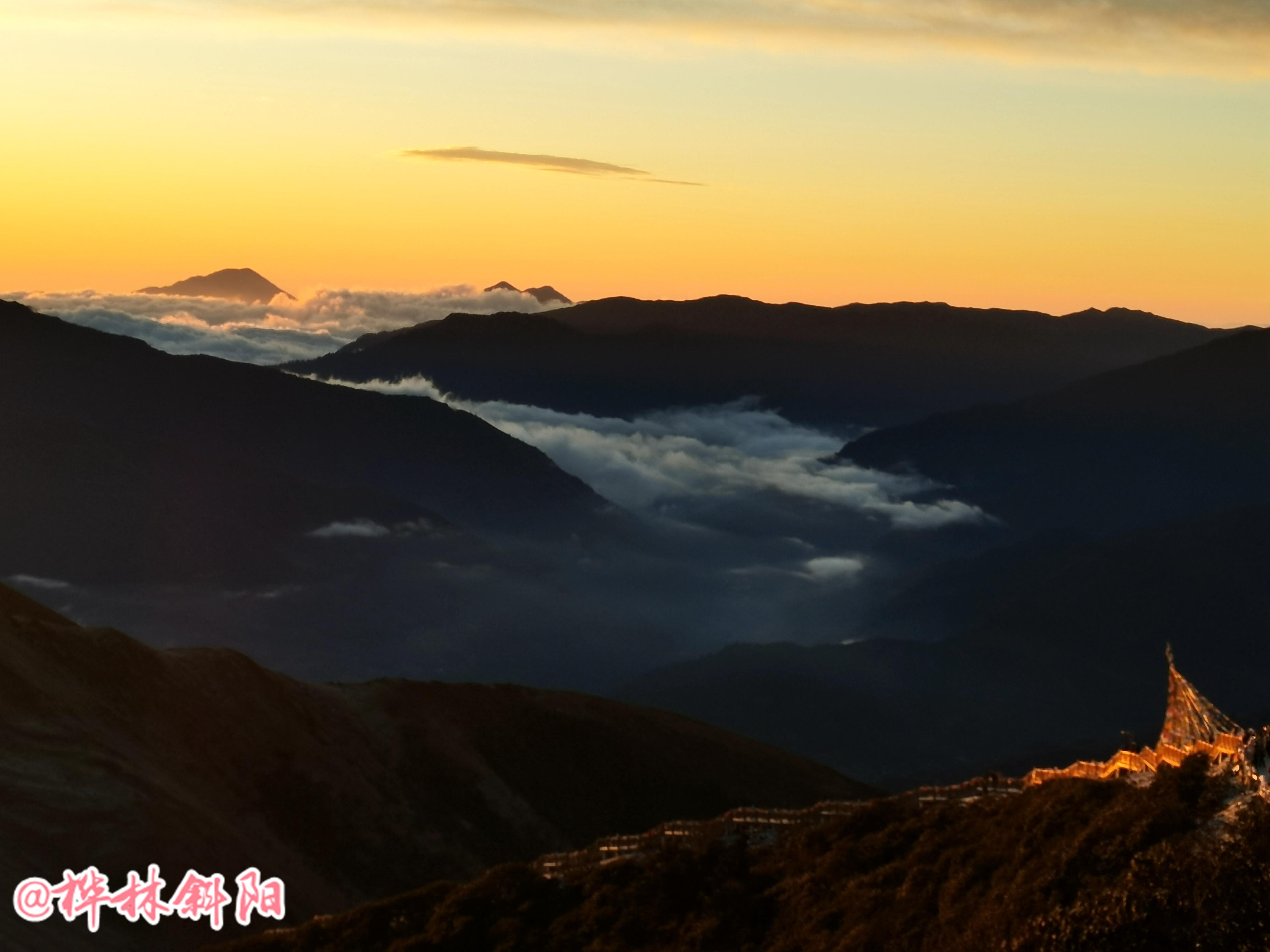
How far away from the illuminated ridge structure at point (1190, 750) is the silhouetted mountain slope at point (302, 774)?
44771 millimetres

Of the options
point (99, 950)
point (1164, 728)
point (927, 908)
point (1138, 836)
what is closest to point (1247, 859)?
point (1138, 836)

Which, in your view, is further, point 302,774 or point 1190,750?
point 302,774

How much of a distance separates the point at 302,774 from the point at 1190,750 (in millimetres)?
78187

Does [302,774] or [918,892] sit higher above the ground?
[918,892]

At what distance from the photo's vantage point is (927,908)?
136 ft

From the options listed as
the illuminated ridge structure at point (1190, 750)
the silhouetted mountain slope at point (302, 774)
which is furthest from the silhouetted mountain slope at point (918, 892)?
the silhouetted mountain slope at point (302, 774)

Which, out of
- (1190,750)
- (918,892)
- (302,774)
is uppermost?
(1190,750)

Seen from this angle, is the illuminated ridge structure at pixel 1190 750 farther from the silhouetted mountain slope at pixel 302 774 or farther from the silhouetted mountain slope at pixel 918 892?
the silhouetted mountain slope at pixel 302 774

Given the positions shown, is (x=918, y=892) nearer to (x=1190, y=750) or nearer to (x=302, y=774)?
(x=1190, y=750)

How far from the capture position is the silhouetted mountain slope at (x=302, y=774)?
82562 millimetres

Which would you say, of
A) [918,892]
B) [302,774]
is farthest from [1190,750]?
[302,774]

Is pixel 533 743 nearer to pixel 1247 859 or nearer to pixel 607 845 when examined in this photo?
pixel 607 845

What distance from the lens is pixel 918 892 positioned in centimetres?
4247

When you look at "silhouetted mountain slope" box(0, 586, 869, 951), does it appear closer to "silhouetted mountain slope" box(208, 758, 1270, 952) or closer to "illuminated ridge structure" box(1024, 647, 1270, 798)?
"silhouetted mountain slope" box(208, 758, 1270, 952)
